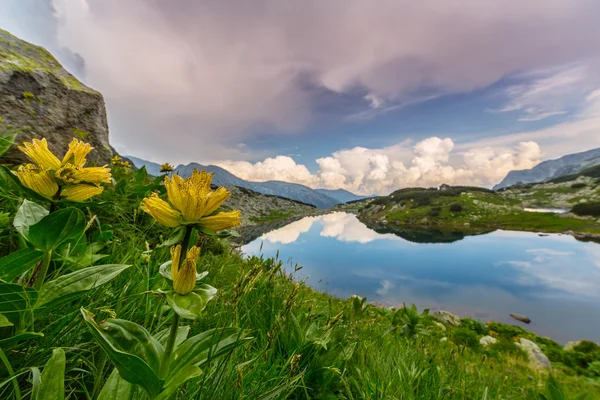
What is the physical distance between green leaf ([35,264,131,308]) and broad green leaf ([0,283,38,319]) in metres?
0.05

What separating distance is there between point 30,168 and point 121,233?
8.24 ft

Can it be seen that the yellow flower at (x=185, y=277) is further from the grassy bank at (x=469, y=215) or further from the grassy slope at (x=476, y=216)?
the grassy slope at (x=476, y=216)

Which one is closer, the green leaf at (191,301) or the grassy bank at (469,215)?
the green leaf at (191,301)

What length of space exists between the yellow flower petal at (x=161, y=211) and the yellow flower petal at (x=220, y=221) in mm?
141

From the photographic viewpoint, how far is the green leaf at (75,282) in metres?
1.41

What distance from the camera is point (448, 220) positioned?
138375 mm

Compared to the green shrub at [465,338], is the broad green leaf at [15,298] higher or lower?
higher

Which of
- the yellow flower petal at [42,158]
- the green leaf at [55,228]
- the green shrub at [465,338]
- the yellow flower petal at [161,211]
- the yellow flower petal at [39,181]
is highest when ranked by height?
the yellow flower petal at [42,158]

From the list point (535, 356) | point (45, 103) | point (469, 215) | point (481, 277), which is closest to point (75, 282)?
point (45, 103)

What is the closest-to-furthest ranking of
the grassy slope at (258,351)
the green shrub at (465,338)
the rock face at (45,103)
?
the grassy slope at (258,351) < the rock face at (45,103) < the green shrub at (465,338)

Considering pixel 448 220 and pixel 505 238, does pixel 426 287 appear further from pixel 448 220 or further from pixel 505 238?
pixel 448 220

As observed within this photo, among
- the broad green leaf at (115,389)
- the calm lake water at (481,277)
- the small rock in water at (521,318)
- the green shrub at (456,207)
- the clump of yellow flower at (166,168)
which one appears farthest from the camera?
the green shrub at (456,207)

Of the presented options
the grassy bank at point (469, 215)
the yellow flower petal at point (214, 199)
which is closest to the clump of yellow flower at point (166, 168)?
the yellow flower petal at point (214, 199)

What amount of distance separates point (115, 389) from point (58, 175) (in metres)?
1.34
